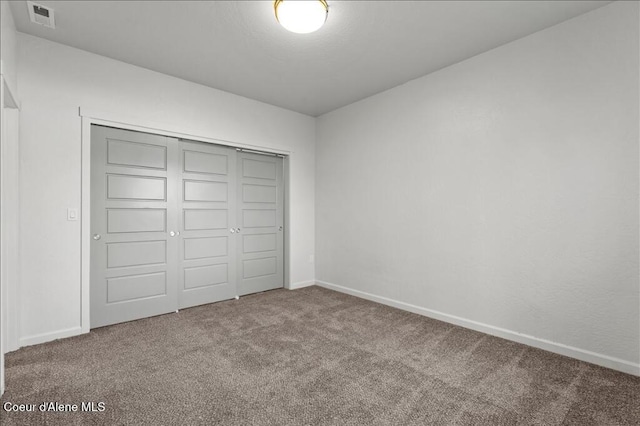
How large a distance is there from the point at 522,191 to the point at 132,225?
400 centimetres

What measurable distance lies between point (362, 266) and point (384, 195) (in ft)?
3.48

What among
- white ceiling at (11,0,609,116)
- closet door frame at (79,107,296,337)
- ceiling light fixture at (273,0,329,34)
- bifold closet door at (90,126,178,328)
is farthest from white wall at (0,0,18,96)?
ceiling light fixture at (273,0,329,34)

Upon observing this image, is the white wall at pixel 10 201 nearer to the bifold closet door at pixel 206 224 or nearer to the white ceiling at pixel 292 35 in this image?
the white ceiling at pixel 292 35

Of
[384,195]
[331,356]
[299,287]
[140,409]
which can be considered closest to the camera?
[140,409]

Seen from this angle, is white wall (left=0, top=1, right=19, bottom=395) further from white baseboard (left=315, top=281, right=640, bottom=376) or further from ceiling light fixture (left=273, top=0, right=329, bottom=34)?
white baseboard (left=315, top=281, right=640, bottom=376)

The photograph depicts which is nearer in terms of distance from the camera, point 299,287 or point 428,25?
point 428,25

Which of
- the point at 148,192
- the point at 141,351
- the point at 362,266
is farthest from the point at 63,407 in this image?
the point at 362,266

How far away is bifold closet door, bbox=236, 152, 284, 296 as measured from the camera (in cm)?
442

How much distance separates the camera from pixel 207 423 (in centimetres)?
177

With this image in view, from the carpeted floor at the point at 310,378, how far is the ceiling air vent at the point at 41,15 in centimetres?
281

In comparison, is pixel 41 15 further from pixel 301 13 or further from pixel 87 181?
pixel 301 13

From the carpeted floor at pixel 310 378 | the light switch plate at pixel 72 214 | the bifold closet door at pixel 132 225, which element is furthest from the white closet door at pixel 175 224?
the carpeted floor at pixel 310 378

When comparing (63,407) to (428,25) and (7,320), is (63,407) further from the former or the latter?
(428,25)

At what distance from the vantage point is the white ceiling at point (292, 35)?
2467 mm
